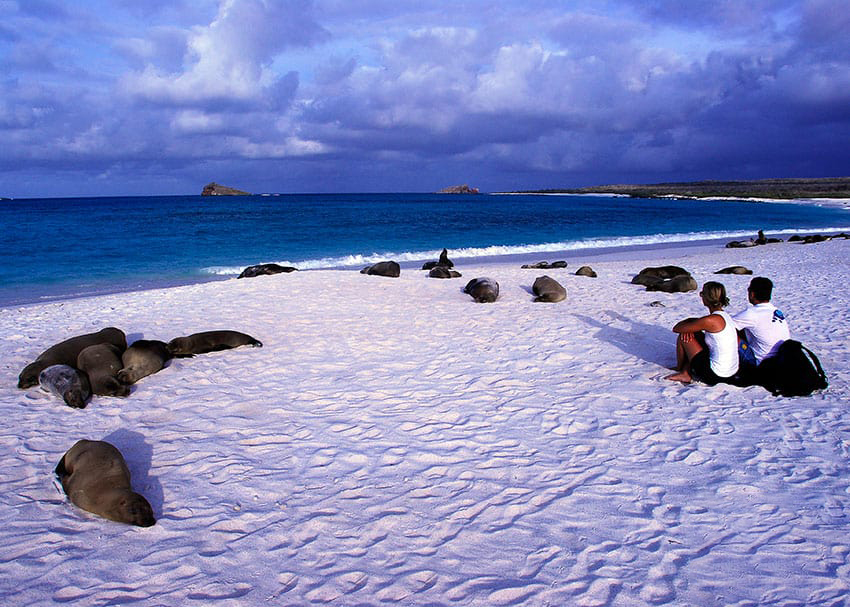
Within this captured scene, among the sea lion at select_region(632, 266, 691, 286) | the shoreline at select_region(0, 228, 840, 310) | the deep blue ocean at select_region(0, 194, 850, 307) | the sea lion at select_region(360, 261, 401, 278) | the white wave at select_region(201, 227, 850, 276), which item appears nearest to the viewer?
the sea lion at select_region(632, 266, 691, 286)

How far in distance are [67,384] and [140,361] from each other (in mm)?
949

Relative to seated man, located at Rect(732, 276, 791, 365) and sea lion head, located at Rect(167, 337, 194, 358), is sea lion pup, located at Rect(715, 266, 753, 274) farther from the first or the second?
sea lion head, located at Rect(167, 337, 194, 358)

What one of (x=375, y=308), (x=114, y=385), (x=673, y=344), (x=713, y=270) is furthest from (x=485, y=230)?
(x=114, y=385)

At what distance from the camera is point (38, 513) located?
4234 mm

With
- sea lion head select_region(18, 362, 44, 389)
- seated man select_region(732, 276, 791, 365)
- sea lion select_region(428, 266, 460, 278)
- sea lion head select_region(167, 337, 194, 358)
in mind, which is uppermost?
sea lion select_region(428, 266, 460, 278)

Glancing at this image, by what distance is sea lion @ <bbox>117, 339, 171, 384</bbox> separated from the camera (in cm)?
703

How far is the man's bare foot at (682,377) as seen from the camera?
6.78 metres

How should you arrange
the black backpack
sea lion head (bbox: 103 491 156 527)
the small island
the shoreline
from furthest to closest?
the small island → the shoreline → the black backpack → sea lion head (bbox: 103 491 156 527)

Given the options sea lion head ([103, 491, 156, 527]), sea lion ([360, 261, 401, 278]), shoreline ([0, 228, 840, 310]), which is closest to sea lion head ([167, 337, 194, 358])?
sea lion head ([103, 491, 156, 527])

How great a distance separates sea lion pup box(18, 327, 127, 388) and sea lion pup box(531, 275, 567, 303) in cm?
809

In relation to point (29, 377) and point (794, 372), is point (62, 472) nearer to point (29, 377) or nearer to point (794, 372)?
point (29, 377)

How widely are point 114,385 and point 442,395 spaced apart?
3958mm

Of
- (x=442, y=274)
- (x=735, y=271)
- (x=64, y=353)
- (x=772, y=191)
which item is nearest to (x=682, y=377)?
(x=64, y=353)

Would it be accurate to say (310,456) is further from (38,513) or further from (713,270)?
(713,270)
